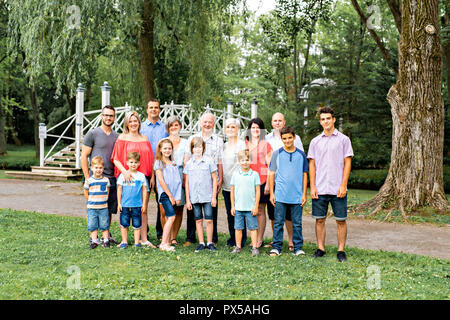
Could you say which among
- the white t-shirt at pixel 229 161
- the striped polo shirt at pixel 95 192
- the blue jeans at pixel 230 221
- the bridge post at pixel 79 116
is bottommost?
the blue jeans at pixel 230 221

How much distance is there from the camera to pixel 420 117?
31.0ft

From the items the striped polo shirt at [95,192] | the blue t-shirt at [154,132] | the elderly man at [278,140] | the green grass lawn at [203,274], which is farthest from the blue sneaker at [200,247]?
the blue t-shirt at [154,132]

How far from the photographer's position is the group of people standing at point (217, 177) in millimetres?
5613

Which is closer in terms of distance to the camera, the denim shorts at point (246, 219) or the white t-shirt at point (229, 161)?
the denim shorts at point (246, 219)

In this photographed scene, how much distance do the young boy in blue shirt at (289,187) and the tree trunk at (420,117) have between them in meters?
4.35

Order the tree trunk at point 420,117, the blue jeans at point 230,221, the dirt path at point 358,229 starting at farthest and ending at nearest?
the tree trunk at point 420,117
the dirt path at point 358,229
the blue jeans at point 230,221

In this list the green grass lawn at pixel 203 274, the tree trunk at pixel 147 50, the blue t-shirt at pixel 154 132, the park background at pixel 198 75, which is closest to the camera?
the green grass lawn at pixel 203 274

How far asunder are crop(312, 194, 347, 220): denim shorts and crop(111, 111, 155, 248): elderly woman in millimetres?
2149

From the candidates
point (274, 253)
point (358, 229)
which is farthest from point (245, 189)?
point (358, 229)

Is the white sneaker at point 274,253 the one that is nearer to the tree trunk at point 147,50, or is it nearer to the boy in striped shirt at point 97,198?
the boy in striped shirt at point 97,198

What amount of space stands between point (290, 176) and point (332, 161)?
536 millimetres

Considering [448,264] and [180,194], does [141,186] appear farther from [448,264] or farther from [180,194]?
[448,264]
